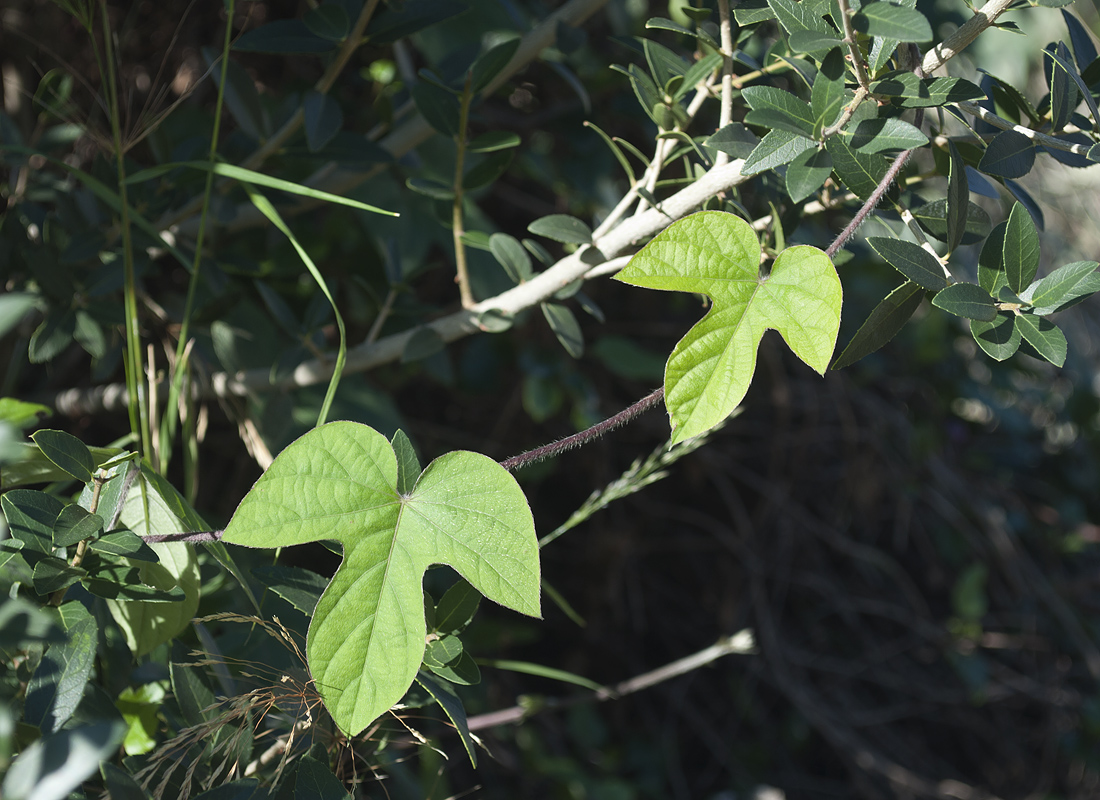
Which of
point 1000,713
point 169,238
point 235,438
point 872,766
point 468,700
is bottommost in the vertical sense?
point 1000,713

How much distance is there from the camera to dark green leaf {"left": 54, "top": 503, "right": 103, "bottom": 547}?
0.35 meters

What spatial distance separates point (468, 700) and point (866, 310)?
1.05 m

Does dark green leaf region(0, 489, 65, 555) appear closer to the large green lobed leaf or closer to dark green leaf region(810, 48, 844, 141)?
the large green lobed leaf

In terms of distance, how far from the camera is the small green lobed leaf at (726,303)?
1.06 ft

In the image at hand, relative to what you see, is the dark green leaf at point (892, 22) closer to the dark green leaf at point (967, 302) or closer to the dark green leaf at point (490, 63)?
the dark green leaf at point (967, 302)

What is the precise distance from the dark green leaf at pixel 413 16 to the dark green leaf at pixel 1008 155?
380 millimetres

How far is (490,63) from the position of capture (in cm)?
55

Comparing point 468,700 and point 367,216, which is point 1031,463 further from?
point 367,216

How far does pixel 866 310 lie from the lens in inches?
56.2

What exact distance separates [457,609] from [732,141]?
292 mm

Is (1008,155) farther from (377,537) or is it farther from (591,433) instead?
(377,537)

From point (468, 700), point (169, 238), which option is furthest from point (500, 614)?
point (169, 238)

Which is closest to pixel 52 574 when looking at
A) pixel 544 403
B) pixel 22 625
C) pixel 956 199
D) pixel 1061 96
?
pixel 22 625

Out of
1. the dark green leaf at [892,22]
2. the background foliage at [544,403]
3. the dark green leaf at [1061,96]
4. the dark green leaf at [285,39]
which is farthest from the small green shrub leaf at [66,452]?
the dark green leaf at [1061,96]
